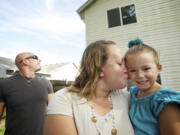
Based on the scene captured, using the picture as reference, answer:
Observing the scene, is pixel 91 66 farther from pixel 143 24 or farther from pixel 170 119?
pixel 143 24

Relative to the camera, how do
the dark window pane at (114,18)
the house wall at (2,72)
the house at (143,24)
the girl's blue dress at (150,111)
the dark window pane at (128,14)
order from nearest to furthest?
1. the girl's blue dress at (150,111)
2. the house at (143,24)
3. the dark window pane at (128,14)
4. the dark window pane at (114,18)
5. the house wall at (2,72)

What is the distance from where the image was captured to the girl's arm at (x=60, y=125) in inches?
44.4

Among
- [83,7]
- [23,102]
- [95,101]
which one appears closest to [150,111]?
[95,101]

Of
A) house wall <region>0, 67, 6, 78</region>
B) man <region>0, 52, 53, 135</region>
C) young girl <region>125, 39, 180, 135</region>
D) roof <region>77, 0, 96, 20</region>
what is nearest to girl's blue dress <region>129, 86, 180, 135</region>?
young girl <region>125, 39, 180, 135</region>

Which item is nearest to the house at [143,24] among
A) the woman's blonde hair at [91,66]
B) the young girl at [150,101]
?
the young girl at [150,101]

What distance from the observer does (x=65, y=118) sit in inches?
45.7

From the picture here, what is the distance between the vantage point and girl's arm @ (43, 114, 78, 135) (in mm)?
1129

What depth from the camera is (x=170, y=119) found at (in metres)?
1.10

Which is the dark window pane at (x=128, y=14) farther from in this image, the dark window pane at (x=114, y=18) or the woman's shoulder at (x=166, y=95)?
the woman's shoulder at (x=166, y=95)

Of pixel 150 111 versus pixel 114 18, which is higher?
pixel 114 18

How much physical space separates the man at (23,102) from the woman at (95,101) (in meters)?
1.47

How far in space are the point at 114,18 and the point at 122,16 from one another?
52 cm

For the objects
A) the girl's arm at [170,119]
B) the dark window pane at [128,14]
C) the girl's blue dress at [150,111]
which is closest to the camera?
the girl's arm at [170,119]

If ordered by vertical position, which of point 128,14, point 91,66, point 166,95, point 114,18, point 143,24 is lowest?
point 166,95
